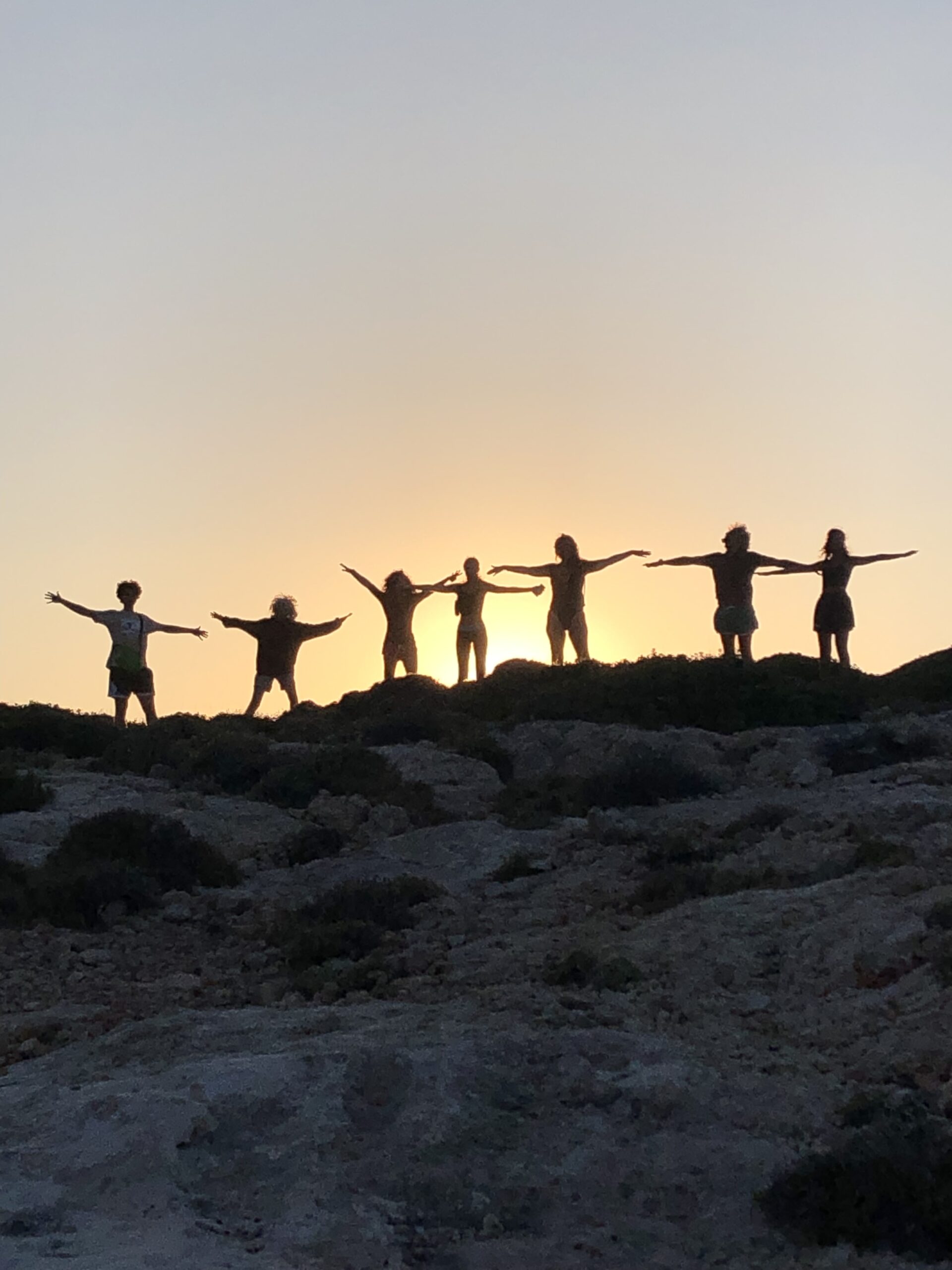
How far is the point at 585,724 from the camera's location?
1858 cm

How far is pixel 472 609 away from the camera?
21.8 m

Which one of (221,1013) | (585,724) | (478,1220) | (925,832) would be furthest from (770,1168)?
(585,724)

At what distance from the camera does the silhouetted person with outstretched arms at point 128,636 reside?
64.4 ft

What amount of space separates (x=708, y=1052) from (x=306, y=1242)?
8.45 ft

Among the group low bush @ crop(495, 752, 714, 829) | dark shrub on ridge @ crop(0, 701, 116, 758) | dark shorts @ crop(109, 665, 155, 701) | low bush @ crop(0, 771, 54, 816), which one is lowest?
low bush @ crop(495, 752, 714, 829)

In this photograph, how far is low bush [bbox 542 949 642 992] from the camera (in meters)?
9.01

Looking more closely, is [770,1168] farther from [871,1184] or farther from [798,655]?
[798,655]

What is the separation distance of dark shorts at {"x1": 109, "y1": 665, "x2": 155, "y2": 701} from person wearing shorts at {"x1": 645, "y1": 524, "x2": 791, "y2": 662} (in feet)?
21.3

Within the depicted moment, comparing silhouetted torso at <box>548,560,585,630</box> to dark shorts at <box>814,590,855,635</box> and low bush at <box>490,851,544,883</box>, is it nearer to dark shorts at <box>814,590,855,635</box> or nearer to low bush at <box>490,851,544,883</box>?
dark shorts at <box>814,590,855,635</box>

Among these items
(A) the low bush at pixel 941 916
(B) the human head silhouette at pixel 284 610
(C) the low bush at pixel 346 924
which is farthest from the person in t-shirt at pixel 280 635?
(A) the low bush at pixel 941 916

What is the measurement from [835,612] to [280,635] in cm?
715

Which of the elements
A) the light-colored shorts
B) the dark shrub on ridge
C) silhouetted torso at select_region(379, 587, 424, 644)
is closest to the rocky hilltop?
the dark shrub on ridge

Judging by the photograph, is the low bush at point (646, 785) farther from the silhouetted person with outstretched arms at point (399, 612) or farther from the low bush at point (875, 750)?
the silhouetted person with outstretched arms at point (399, 612)

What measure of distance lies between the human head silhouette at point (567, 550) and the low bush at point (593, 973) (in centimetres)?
1197
